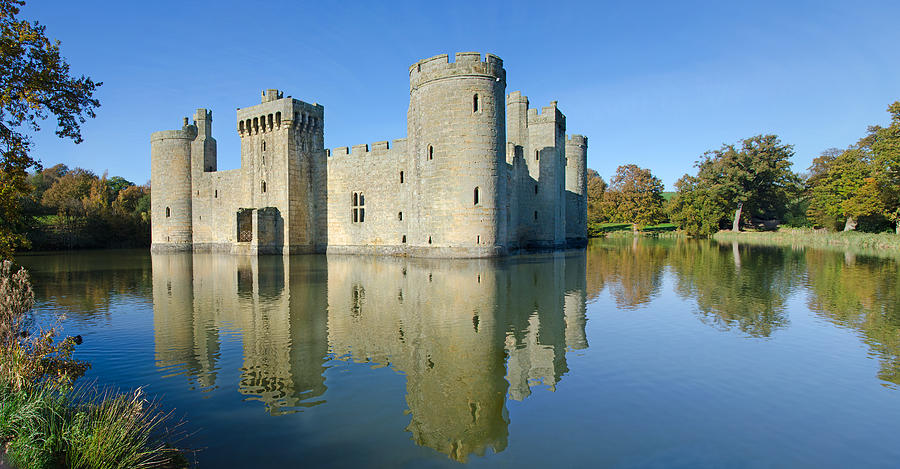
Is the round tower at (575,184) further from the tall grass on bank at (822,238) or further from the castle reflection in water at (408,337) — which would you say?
the castle reflection in water at (408,337)

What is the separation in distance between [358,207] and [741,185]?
4507 cm

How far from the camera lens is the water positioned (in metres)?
4.41

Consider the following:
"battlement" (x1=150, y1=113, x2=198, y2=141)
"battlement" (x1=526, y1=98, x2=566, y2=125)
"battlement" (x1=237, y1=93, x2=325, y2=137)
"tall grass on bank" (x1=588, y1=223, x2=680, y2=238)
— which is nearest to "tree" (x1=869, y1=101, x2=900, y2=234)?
"battlement" (x1=526, y1=98, x2=566, y2=125)

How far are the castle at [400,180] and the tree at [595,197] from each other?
35.0 m

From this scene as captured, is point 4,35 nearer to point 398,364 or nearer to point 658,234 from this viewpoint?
point 398,364

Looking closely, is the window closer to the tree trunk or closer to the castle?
the castle

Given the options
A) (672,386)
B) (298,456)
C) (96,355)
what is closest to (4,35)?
(96,355)

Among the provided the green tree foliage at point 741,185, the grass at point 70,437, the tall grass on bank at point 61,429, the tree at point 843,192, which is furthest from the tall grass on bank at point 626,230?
the grass at point 70,437

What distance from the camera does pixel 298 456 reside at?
4.18 meters

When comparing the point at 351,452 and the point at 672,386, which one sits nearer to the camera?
the point at 351,452

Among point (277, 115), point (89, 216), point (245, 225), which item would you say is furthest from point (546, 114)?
point (89, 216)

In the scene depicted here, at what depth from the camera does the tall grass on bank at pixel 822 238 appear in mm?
34406

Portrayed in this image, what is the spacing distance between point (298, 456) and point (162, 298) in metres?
10.8

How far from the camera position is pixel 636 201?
2805 inches
